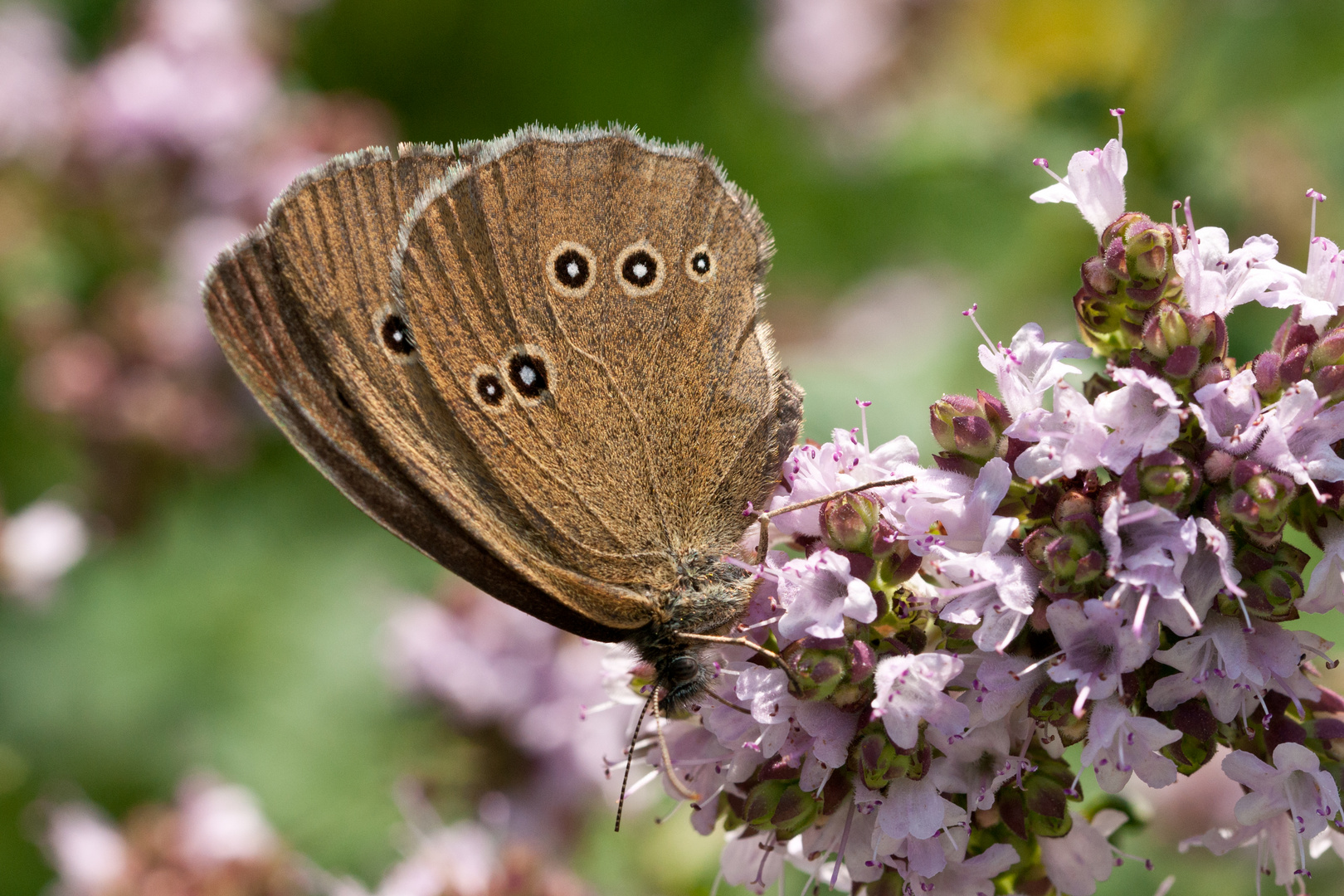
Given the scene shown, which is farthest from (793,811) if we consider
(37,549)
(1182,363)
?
(37,549)

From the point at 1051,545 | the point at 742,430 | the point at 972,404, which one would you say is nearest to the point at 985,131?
the point at 742,430

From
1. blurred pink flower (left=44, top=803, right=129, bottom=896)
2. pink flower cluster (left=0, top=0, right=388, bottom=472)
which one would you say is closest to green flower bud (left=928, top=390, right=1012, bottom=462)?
blurred pink flower (left=44, top=803, right=129, bottom=896)

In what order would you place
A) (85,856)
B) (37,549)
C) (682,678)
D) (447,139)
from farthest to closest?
(447,139), (37,549), (85,856), (682,678)

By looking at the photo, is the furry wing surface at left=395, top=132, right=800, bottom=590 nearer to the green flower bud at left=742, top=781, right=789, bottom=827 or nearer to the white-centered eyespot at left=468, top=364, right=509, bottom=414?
the white-centered eyespot at left=468, top=364, right=509, bottom=414

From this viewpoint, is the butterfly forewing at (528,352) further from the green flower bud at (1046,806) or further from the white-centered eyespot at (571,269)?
the green flower bud at (1046,806)

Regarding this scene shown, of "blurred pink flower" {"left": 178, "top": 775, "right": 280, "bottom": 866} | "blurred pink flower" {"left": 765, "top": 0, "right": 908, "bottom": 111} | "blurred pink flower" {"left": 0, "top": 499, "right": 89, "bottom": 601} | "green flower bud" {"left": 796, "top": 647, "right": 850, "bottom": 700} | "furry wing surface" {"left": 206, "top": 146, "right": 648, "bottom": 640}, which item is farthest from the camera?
"blurred pink flower" {"left": 765, "top": 0, "right": 908, "bottom": 111}

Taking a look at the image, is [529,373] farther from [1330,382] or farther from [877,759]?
[1330,382]

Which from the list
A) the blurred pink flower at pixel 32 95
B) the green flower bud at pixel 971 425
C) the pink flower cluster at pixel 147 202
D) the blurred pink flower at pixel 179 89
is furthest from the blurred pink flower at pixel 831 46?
the green flower bud at pixel 971 425
